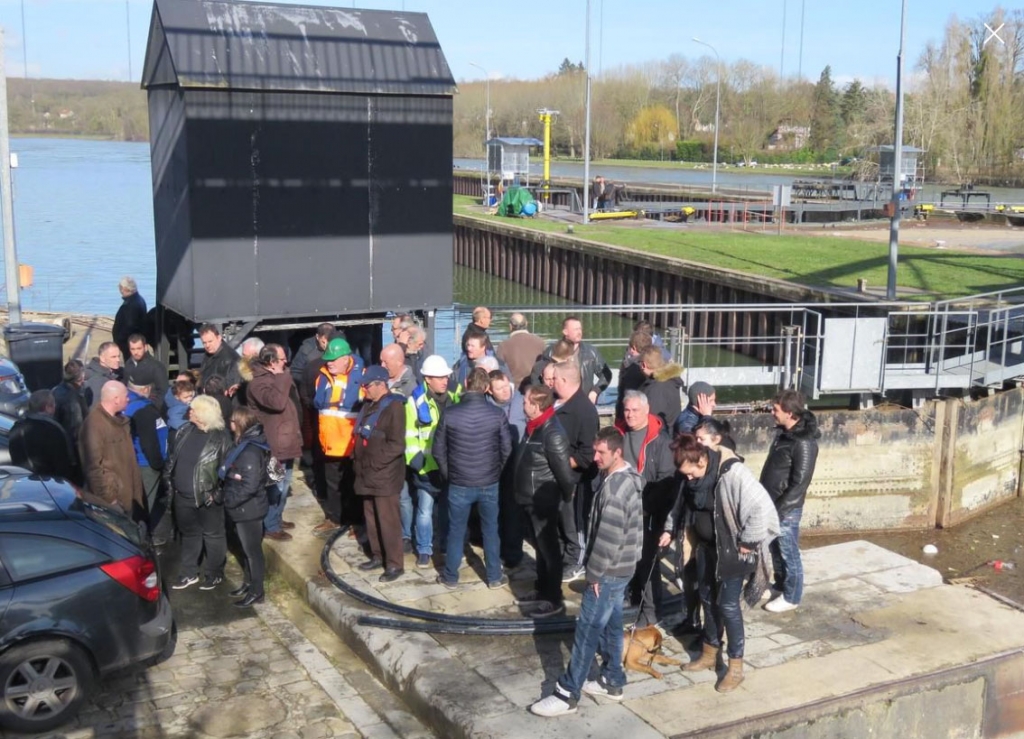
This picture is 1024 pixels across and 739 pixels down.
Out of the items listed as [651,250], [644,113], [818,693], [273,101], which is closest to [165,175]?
[273,101]

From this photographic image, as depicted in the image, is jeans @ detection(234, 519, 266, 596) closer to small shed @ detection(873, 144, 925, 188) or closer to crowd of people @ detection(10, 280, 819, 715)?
crowd of people @ detection(10, 280, 819, 715)

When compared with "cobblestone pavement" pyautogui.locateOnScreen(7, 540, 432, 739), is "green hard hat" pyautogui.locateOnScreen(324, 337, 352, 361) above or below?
above

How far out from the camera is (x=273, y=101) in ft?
36.6

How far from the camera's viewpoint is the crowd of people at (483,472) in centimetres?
651

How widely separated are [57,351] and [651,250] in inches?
798

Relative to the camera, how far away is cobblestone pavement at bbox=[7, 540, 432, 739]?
21.6 ft

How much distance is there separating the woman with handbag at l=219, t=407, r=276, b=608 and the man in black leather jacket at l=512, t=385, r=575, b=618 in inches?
75.1

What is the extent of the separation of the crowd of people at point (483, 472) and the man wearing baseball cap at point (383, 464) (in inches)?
0.6

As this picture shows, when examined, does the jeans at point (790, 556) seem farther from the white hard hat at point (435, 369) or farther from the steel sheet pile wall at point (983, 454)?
the steel sheet pile wall at point (983, 454)

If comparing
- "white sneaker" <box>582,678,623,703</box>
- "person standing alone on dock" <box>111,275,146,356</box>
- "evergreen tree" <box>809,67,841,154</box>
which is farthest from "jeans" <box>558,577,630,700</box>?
"evergreen tree" <box>809,67,841,154</box>

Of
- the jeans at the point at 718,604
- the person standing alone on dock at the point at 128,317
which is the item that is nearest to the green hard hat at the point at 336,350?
the jeans at the point at 718,604

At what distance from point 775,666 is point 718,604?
712mm

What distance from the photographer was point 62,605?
6387mm

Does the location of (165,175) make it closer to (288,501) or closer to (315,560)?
(288,501)
